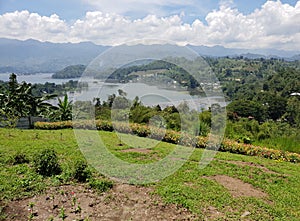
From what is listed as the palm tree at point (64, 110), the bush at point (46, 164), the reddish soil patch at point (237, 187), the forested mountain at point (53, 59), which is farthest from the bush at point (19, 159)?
the palm tree at point (64, 110)

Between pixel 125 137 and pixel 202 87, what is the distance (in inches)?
145

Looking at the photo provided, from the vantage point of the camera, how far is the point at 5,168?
18.0ft

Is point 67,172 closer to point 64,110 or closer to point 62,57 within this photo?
point 64,110

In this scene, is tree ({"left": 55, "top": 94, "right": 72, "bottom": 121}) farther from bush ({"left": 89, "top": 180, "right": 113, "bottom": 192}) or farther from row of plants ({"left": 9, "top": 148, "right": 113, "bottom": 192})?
bush ({"left": 89, "top": 180, "right": 113, "bottom": 192})

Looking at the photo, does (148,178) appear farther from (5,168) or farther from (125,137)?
(125,137)

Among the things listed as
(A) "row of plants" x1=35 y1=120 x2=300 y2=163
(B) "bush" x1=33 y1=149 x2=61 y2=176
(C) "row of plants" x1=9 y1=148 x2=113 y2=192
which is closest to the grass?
(A) "row of plants" x1=35 y1=120 x2=300 y2=163

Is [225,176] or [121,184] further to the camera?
[225,176]

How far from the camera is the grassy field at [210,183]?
→ 435cm

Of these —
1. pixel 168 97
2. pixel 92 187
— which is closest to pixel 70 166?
pixel 92 187

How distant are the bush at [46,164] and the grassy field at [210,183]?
134 millimetres

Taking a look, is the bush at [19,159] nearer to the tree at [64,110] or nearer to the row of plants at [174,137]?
the row of plants at [174,137]

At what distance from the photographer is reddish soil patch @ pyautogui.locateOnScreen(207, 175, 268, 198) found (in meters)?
5.07

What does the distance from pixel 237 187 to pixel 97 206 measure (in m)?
2.84

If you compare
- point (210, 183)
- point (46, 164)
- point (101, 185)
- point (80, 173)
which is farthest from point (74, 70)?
point (210, 183)
